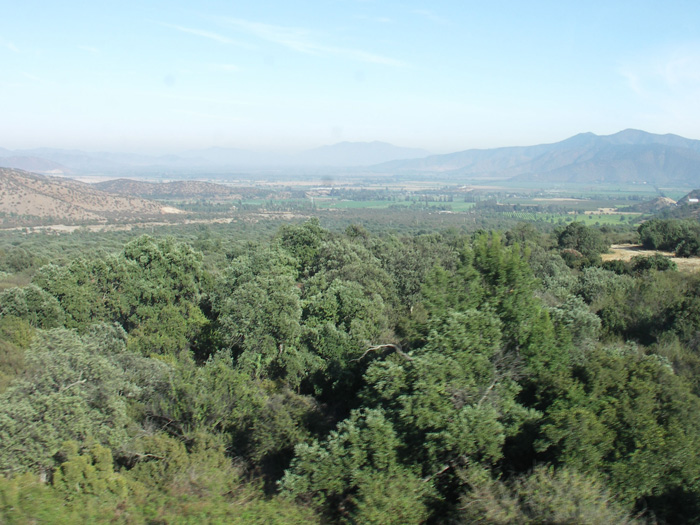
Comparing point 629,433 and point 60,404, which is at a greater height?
point 629,433

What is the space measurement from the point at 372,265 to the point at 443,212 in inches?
3472

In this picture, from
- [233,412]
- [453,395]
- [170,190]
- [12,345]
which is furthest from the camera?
[170,190]

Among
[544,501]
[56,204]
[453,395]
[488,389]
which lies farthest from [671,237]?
[56,204]

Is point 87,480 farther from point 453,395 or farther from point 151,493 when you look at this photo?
point 453,395

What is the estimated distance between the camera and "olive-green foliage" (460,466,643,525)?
5.94 metres

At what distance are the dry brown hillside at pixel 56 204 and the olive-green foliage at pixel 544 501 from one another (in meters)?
80.2

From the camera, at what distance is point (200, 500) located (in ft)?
22.5

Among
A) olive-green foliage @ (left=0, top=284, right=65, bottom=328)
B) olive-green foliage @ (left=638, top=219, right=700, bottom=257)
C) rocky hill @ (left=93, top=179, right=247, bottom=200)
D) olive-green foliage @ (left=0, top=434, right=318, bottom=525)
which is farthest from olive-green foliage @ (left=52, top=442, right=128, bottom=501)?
rocky hill @ (left=93, top=179, right=247, bottom=200)

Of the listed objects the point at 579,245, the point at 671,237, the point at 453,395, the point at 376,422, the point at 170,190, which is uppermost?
the point at 170,190

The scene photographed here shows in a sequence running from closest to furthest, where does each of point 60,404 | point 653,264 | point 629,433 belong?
1. point 629,433
2. point 60,404
3. point 653,264

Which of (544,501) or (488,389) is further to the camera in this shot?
(488,389)

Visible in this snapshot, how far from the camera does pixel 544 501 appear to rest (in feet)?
20.4

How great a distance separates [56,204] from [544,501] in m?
91.6

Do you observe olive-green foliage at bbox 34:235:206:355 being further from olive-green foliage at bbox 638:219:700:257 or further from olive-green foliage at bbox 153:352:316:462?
olive-green foliage at bbox 638:219:700:257
